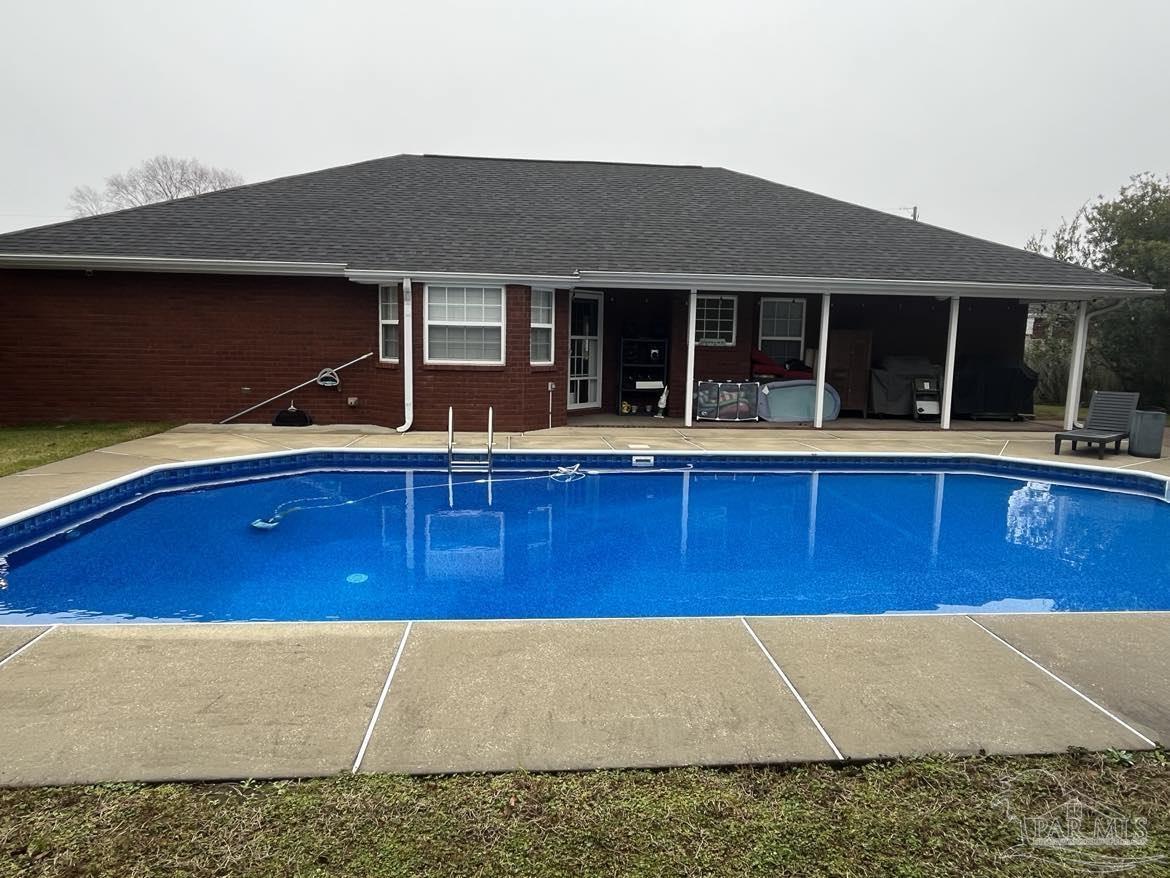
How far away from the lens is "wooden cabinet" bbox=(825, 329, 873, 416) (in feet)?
50.5

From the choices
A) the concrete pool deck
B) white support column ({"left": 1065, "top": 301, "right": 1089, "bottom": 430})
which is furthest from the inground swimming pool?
white support column ({"left": 1065, "top": 301, "right": 1089, "bottom": 430})

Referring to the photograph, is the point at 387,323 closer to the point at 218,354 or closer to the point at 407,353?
the point at 407,353

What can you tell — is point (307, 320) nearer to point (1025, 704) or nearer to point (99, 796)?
point (99, 796)

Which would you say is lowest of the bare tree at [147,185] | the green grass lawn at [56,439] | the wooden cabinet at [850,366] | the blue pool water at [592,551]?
the blue pool water at [592,551]

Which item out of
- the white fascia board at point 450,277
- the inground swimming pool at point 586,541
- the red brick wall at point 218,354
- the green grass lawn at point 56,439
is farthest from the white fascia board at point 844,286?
the green grass lawn at point 56,439

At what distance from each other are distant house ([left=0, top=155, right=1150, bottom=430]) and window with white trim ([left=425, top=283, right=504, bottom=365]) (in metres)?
0.02

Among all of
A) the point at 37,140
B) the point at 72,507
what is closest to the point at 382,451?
the point at 72,507

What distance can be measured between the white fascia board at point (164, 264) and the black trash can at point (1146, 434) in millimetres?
13072

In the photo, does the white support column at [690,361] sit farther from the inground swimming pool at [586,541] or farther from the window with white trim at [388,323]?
the window with white trim at [388,323]

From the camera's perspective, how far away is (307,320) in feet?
43.0

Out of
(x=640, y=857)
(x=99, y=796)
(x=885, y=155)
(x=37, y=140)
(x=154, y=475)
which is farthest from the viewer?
(x=37, y=140)

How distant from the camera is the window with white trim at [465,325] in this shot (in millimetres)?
12195

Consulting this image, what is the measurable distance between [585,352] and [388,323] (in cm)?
426

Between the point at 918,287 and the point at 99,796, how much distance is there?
13925mm
